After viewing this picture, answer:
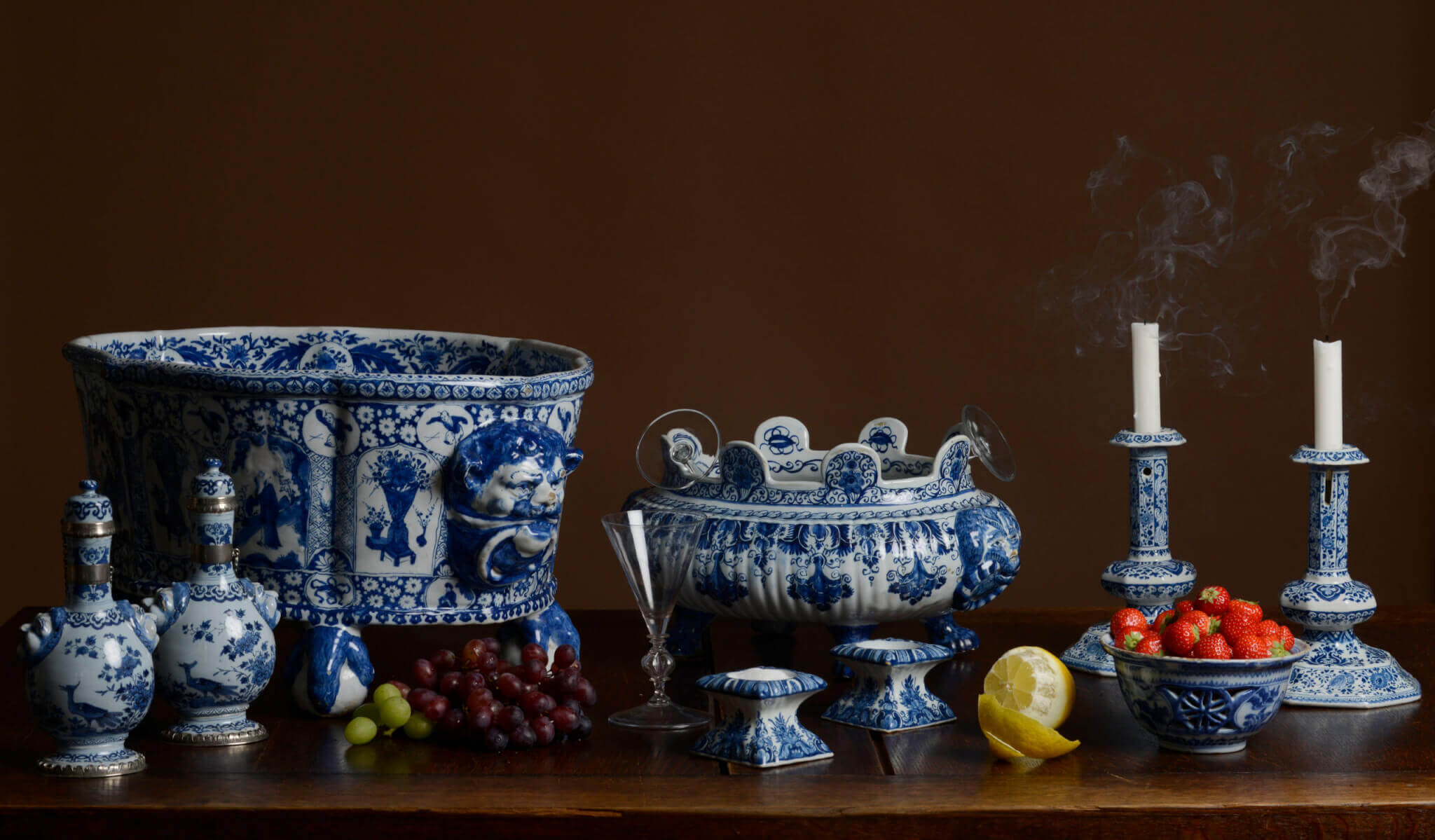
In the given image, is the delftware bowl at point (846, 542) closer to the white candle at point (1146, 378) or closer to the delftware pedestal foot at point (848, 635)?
the delftware pedestal foot at point (848, 635)

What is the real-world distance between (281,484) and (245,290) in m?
1.71

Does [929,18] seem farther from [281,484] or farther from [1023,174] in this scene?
[281,484]

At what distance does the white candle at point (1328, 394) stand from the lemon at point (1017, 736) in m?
0.49

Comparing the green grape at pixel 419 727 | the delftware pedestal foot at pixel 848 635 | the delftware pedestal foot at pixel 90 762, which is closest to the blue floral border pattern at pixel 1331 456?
the delftware pedestal foot at pixel 848 635

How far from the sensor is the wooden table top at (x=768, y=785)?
1.30 metres

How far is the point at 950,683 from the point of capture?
1.74m

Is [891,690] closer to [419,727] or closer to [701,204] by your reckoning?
[419,727]

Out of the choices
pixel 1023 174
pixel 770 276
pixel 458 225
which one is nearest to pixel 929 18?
pixel 1023 174

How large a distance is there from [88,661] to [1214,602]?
1001mm

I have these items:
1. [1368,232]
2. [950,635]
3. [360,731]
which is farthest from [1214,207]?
[360,731]

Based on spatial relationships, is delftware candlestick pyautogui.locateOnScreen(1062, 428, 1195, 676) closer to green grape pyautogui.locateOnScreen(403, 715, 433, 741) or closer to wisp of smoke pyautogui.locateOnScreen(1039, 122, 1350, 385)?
wisp of smoke pyautogui.locateOnScreen(1039, 122, 1350, 385)

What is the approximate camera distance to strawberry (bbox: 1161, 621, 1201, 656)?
146 cm

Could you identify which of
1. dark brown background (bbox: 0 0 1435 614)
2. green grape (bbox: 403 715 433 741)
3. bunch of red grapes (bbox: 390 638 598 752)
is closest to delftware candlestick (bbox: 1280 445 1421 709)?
bunch of red grapes (bbox: 390 638 598 752)

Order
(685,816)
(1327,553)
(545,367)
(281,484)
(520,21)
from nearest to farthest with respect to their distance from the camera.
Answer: (685,816) → (281,484) → (1327,553) → (545,367) → (520,21)
